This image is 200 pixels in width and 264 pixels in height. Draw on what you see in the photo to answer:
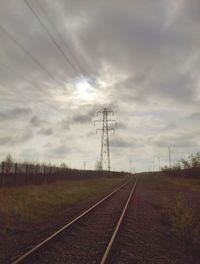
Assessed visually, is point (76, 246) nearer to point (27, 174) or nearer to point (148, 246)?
point (148, 246)

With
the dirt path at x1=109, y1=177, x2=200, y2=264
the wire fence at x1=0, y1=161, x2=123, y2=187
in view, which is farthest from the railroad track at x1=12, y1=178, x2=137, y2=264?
the wire fence at x1=0, y1=161, x2=123, y2=187

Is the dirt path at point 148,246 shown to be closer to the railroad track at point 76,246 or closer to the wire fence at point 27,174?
the railroad track at point 76,246

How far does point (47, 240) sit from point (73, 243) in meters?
0.80

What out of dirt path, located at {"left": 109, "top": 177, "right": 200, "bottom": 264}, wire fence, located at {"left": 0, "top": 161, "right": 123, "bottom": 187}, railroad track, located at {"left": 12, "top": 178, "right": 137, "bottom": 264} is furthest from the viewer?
wire fence, located at {"left": 0, "top": 161, "right": 123, "bottom": 187}

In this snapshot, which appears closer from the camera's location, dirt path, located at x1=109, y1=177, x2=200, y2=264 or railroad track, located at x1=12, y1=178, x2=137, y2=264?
railroad track, located at x1=12, y1=178, x2=137, y2=264

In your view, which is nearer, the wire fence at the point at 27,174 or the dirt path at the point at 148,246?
the dirt path at the point at 148,246

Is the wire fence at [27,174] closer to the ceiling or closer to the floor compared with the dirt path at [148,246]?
closer to the ceiling

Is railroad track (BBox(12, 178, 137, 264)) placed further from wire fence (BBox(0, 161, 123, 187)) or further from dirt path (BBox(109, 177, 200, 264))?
wire fence (BBox(0, 161, 123, 187))

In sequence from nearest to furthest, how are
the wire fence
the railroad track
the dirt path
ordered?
the railroad track, the dirt path, the wire fence

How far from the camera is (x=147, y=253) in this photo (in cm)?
830

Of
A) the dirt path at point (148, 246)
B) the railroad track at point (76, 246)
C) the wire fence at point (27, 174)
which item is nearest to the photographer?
the railroad track at point (76, 246)

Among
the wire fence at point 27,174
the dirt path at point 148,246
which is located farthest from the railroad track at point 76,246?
the wire fence at point 27,174

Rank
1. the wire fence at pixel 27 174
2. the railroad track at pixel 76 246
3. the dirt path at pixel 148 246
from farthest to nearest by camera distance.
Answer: the wire fence at pixel 27 174 < the dirt path at pixel 148 246 < the railroad track at pixel 76 246

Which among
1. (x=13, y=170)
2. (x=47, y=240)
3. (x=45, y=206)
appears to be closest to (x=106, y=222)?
(x=47, y=240)
